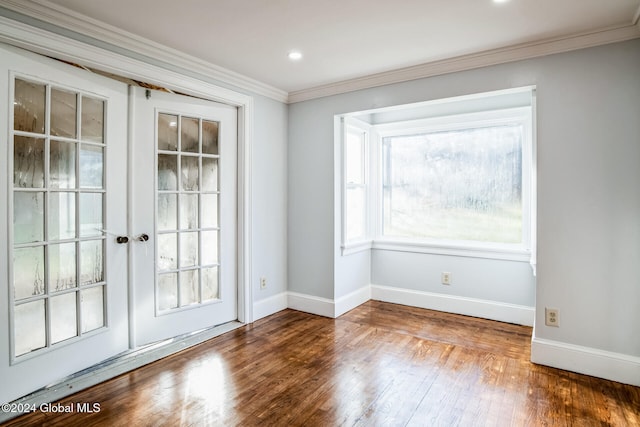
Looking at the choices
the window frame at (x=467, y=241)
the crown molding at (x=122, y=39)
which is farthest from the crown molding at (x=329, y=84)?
the window frame at (x=467, y=241)

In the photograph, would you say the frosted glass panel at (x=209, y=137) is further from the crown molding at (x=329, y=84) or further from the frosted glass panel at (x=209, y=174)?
the crown molding at (x=329, y=84)

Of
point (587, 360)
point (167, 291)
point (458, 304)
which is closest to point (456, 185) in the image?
point (458, 304)

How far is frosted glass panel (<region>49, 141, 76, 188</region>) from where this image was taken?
2381 millimetres

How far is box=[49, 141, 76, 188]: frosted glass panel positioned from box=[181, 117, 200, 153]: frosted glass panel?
2.84 feet

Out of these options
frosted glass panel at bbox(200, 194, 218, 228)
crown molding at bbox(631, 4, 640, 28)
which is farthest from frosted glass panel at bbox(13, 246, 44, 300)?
crown molding at bbox(631, 4, 640, 28)

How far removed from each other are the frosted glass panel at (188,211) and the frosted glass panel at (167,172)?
134mm

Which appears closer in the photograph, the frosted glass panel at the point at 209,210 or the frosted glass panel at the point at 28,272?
the frosted glass panel at the point at 28,272

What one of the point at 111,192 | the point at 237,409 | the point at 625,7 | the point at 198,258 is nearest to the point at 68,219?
the point at 111,192

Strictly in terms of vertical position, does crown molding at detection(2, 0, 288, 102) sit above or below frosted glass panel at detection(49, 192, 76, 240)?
above

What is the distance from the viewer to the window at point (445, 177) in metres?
3.66

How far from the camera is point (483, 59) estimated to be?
9.60 ft

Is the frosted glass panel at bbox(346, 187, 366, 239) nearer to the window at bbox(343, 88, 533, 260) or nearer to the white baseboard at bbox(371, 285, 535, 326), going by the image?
the window at bbox(343, 88, 533, 260)

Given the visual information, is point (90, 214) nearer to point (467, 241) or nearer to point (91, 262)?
point (91, 262)

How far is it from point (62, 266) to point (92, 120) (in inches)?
40.0
